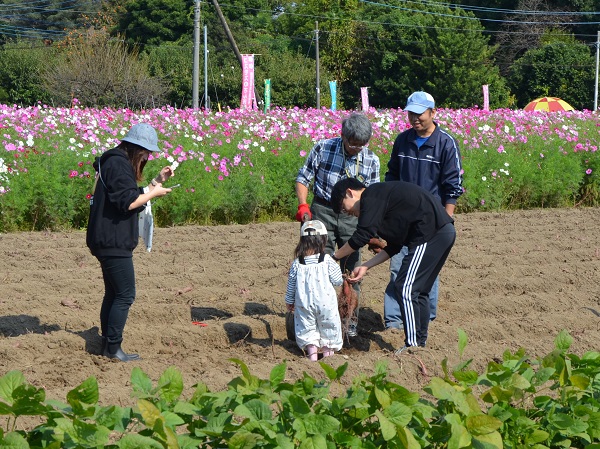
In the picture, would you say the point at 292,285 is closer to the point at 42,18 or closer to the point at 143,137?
the point at 143,137

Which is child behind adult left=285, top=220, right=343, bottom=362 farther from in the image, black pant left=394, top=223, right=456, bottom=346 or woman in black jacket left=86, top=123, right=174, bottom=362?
woman in black jacket left=86, top=123, right=174, bottom=362

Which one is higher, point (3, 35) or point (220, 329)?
point (3, 35)

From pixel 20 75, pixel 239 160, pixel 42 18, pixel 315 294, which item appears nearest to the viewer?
pixel 315 294

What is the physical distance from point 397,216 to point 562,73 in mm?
45556

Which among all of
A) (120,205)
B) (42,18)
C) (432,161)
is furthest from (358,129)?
(42,18)

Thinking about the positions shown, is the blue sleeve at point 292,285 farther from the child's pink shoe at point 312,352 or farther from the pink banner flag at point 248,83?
the pink banner flag at point 248,83

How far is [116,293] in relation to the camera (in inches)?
223

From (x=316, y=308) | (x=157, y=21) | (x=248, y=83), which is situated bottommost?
(x=316, y=308)

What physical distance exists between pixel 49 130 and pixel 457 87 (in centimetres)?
3735

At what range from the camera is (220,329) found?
6520 mm

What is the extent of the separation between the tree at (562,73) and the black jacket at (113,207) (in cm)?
4534

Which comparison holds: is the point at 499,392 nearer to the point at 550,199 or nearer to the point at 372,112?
the point at 550,199

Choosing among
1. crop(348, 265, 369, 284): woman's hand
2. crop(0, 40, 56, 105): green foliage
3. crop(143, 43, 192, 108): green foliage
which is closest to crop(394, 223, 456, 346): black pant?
crop(348, 265, 369, 284): woman's hand

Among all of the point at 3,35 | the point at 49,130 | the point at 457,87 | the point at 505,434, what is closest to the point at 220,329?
the point at 505,434
